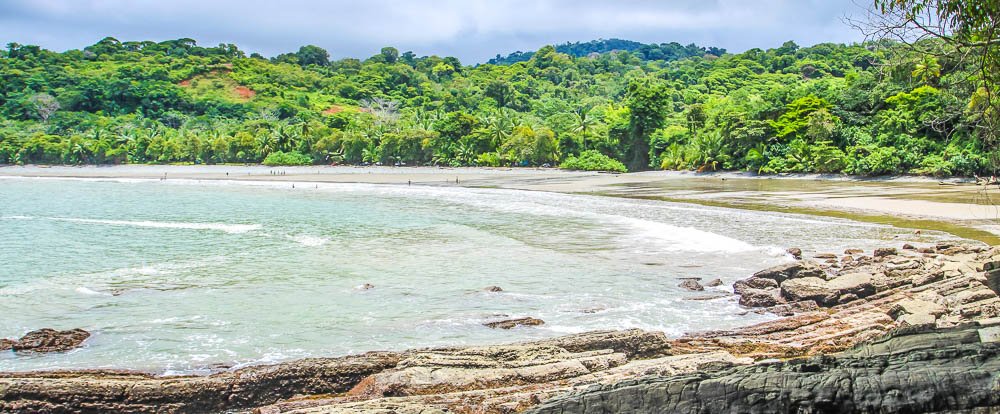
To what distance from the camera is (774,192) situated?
44281 millimetres

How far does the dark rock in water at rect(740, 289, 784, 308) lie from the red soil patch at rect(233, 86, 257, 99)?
6139 inches

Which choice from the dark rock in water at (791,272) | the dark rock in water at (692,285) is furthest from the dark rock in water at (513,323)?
the dark rock in water at (791,272)

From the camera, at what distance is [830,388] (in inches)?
183

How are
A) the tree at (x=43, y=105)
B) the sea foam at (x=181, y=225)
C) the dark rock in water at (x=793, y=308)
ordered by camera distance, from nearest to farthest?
the dark rock in water at (x=793, y=308), the sea foam at (x=181, y=225), the tree at (x=43, y=105)

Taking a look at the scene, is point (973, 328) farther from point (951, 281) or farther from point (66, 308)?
point (66, 308)

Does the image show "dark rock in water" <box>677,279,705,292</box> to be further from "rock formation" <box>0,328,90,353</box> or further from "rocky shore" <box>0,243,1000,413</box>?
"rock formation" <box>0,328,90,353</box>

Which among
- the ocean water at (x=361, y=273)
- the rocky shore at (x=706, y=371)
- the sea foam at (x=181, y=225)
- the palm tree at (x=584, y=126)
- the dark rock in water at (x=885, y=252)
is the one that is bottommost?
the sea foam at (x=181, y=225)

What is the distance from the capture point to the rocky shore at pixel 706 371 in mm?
4672

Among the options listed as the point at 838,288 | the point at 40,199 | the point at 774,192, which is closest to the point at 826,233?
the point at 838,288

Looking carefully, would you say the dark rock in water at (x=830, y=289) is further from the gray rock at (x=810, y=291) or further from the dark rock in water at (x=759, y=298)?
the dark rock in water at (x=759, y=298)

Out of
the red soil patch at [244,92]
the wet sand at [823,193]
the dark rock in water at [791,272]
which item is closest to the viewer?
the dark rock in water at [791,272]

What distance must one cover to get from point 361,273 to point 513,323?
7.30 metres

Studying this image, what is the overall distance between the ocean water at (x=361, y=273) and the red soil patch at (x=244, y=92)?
124401 millimetres

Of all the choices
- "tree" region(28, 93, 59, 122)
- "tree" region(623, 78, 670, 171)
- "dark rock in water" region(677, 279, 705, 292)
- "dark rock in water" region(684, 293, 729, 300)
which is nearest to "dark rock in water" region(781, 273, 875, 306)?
"dark rock in water" region(684, 293, 729, 300)
